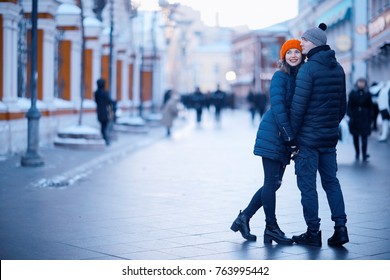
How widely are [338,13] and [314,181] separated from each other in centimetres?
4645

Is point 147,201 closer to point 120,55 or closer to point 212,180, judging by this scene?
point 212,180

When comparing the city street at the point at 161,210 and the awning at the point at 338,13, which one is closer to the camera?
the city street at the point at 161,210

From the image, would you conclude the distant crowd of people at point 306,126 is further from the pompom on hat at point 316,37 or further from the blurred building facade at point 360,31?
the blurred building facade at point 360,31

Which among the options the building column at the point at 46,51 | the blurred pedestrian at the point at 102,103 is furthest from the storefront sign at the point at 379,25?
the building column at the point at 46,51

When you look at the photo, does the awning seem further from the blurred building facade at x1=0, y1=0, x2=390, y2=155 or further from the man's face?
the man's face

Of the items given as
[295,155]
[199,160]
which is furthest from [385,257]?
[199,160]

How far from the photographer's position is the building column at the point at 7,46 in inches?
816

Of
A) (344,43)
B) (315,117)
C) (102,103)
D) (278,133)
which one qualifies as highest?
(344,43)

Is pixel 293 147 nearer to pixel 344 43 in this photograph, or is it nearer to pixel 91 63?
pixel 91 63

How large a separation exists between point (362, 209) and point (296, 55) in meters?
3.35

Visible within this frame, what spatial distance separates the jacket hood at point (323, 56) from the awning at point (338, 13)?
42438mm

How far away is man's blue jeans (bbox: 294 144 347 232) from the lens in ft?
27.1

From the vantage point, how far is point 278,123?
8.12m

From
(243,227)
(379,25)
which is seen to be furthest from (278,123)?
(379,25)
